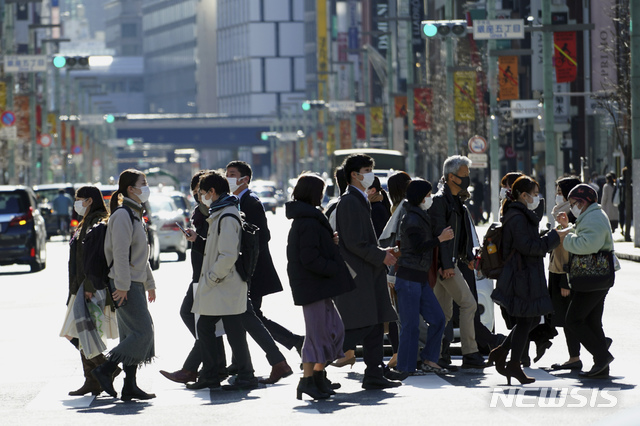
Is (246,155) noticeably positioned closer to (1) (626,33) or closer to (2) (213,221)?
(1) (626,33)

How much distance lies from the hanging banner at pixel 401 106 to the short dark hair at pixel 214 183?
58773 millimetres

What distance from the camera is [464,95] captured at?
51375 mm

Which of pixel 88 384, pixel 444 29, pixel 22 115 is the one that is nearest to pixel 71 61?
pixel 444 29

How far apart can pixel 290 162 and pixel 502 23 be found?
125 m

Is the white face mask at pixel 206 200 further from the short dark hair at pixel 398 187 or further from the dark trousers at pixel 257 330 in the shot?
the short dark hair at pixel 398 187

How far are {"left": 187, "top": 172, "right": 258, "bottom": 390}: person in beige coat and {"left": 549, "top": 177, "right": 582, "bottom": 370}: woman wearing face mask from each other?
260 cm

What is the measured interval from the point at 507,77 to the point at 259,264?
35790 mm

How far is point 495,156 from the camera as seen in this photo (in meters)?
47.6

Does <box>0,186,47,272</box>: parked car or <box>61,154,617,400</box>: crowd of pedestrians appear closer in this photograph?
<box>61,154,617,400</box>: crowd of pedestrians

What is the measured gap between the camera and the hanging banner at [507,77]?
155 ft

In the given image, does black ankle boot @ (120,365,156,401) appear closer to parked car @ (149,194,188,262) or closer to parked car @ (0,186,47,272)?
parked car @ (0,186,47,272)

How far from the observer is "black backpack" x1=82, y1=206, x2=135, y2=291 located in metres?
11.2

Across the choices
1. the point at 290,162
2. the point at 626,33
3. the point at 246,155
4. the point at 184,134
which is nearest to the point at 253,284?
the point at 626,33

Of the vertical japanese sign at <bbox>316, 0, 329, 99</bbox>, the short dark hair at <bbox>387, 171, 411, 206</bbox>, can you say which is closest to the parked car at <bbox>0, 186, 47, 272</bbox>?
the short dark hair at <bbox>387, 171, 411, 206</bbox>
